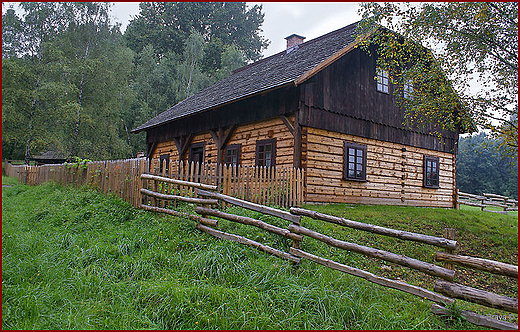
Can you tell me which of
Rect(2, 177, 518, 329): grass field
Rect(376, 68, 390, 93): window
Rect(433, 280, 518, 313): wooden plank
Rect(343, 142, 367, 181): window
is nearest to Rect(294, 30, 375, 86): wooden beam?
Rect(376, 68, 390, 93): window

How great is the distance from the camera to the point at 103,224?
7.61 m

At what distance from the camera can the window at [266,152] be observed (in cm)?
1369

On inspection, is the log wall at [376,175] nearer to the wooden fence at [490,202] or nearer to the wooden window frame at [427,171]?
the wooden window frame at [427,171]

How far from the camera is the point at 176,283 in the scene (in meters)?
4.80

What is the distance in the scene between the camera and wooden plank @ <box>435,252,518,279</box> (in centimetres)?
414

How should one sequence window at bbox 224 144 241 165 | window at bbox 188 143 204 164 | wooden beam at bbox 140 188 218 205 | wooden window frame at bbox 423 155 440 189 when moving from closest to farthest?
wooden beam at bbox 140 188 218 205 → window at bbox 224 144 241 165 → wooden window frame at bbox 423 155 440 189 → window at bbox 188 143 204 164

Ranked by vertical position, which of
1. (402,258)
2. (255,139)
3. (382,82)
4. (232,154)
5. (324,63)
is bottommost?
(402,258)

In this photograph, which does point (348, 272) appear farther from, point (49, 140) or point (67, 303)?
point (49, 140)

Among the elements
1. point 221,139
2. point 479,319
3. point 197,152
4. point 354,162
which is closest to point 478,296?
point 479,319

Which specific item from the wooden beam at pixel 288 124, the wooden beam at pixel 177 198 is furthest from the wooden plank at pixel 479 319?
the wooden beam at pixel 288 124

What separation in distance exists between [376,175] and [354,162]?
1473 mm

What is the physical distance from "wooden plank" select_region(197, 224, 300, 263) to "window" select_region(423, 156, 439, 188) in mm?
13350

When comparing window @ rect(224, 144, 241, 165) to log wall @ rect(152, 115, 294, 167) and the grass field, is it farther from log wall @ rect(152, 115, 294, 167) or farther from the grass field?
the grass field

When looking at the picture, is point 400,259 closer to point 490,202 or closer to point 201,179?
point 201,179
